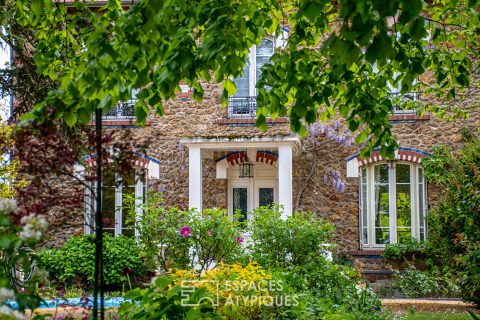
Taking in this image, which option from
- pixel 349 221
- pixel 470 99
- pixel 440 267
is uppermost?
pixel 470 99

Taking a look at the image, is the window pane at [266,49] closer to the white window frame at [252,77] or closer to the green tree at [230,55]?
the white window frame at [252,77]

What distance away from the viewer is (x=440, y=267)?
12141 millimetres

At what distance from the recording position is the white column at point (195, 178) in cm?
1236

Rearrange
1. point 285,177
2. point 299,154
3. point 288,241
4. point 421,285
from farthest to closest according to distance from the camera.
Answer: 1. point 299,154
2. point 285,177
3. point 421,285
4. point 288,241

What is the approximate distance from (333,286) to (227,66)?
13.5ft

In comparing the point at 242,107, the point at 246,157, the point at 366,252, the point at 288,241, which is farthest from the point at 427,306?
the point at 242,107

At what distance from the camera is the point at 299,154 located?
13266 millimetres

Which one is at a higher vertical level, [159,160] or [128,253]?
[159,160]

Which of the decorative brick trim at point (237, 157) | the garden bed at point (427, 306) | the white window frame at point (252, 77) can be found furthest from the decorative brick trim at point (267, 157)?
the garden bed at point (427, 306)

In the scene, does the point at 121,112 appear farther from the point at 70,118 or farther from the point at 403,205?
the point at 70,118

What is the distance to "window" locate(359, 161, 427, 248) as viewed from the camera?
12859 millimetres

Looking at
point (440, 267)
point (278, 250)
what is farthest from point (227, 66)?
point (440, 267)

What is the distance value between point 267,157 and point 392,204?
8.64 feet

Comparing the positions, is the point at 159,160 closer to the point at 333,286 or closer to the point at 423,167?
the point at 423,167
